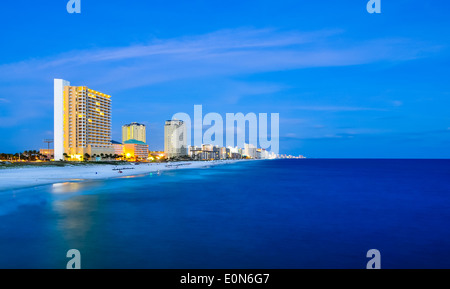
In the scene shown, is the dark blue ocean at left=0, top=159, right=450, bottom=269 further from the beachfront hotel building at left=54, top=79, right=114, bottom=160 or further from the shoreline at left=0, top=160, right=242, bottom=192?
the beachfront hotel building at left=54, top=79, right=114, bottom=160

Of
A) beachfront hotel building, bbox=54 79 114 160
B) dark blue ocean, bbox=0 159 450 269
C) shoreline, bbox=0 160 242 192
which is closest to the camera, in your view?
dark blue ocean, bbox=0 159 450 269

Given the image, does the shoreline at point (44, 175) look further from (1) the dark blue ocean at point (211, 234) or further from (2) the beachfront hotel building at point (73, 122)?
(2) the beachfront hotel building at point (73, 122)

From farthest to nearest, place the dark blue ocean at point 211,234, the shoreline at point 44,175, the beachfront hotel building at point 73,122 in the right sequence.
A: the beachfront hotel building at point 73,122 → the shoreline at point 44,175 → the dark blue ocean at point 211,234

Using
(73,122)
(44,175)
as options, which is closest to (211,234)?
(44,175)

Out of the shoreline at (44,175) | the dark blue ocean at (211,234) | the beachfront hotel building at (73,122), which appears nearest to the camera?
the dark blue ocean at (211,234)

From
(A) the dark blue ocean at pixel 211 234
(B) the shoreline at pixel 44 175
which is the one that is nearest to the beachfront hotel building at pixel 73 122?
(B) the shoreline at pixel 44 175

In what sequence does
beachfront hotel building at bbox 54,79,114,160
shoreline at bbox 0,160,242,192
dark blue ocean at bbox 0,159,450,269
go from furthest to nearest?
beachfront hotel building at bbox 54,79,114,160 < shoreline at bbox 0,160,242,192 < dark blue ocean at bbox 0,159,450,269

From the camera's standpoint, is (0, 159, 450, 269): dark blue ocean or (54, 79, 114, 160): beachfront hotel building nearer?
(0, 159, 450, 269): dark blue ocean

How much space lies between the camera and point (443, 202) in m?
34.1

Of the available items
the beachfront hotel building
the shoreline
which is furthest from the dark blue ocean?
the beachfront hotel building

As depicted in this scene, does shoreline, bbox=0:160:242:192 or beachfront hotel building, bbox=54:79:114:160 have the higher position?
A: beachfront hotel building, bbox=54:79:114:160

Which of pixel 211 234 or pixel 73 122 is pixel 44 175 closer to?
pixel 211 234
